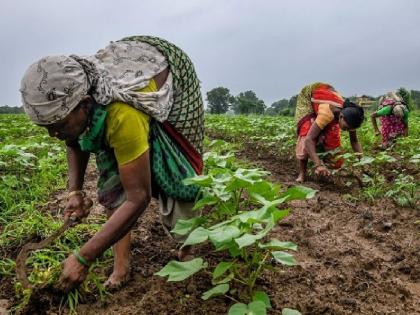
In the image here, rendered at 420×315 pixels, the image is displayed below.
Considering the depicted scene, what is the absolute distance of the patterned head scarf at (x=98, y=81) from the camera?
5.32ft

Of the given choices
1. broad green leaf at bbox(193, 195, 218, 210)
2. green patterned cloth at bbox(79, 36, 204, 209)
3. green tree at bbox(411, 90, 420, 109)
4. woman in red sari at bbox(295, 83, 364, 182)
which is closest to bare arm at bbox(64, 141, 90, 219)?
green patterned cloth at bbox(79, 36, 204, 209)

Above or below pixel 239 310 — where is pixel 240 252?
above

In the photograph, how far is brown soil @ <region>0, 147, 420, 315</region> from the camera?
1.98 meters

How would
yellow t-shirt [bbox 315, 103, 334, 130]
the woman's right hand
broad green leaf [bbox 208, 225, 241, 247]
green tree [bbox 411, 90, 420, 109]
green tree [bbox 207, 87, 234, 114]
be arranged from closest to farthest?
broad green leaf [bbox 208, 225, 241, 247]
the woman's right hand
yellow t-shirt [bbox 315, 103, 334, 130]
green tree [bbox 411, 90, 420, 109]
green tree [bbox 207, 87, 234, 114]

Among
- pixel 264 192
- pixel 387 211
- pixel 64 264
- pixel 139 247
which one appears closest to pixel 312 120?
pixel 387 211

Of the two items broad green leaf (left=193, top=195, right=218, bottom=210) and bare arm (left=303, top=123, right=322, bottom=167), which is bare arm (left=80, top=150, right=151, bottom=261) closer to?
broad green leaf (left=193, top=195, right=218, bottom=210)

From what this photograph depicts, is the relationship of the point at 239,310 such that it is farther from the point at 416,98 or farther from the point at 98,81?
the point at 416,98

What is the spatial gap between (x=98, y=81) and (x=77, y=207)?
28.4 inches

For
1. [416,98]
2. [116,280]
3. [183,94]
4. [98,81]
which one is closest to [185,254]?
[116,280]

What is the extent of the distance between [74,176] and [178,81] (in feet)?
2.19

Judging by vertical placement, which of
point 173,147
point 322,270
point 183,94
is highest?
point 183,94

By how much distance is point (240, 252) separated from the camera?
185 cm

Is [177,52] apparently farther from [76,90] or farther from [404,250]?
[404,250]

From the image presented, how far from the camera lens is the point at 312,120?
4520 millimetres
